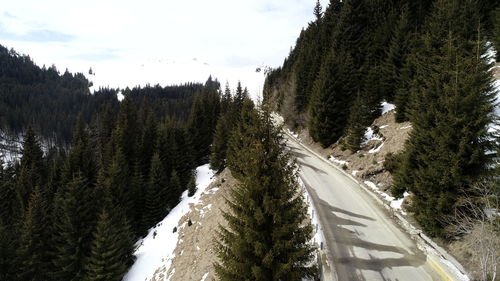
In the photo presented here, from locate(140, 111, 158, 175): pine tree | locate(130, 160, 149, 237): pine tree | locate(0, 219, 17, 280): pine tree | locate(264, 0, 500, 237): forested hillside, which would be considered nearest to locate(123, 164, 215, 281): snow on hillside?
locate(130, 160, 149, 237): pine tree

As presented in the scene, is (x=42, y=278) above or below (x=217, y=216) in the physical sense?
below

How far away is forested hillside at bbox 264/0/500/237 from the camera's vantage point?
13.0 m

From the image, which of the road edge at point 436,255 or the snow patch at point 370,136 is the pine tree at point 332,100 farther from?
the road edge at point 436,255

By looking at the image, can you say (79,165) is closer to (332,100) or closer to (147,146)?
(147,146)

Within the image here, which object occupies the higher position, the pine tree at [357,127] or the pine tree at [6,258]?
the pine tree at [357,127]

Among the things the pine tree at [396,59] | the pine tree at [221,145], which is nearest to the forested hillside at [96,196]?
the pine tree at [221,145]

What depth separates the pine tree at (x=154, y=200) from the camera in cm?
3878

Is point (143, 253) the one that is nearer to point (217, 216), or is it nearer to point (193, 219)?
point (193, 219)

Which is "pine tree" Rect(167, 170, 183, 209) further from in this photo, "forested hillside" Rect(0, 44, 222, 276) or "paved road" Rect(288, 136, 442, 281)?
"paved road" Rect(288, 136, 442, 281)

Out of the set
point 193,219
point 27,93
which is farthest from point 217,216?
point 27,93

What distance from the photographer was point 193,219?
30297mm

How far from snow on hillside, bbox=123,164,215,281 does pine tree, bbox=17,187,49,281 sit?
8.42 m

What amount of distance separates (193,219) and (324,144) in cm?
1880

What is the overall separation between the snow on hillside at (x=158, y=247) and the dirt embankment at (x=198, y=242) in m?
1.03
